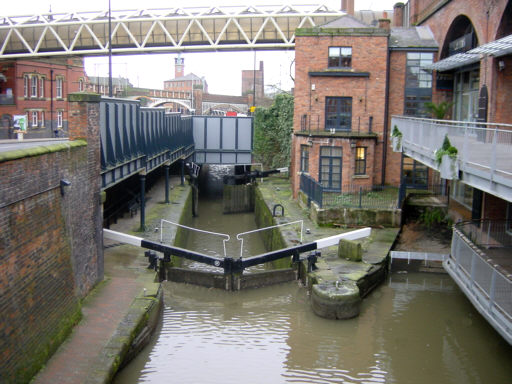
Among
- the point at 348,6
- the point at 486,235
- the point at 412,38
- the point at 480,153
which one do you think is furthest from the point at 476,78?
the point at 348,6

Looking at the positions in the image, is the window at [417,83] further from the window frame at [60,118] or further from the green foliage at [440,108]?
the window frame at [60,118]

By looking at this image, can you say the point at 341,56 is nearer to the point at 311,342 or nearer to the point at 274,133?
→ the point at 274,133

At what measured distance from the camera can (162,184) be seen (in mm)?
34688

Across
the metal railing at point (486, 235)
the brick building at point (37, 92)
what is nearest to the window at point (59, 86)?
the brick building at point (37, 92)

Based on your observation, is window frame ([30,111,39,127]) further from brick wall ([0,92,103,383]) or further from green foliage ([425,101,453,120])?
brick wall ([0,92,103,383])

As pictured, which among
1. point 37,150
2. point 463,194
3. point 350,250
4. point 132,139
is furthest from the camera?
point 463,194

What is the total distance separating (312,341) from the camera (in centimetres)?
1292

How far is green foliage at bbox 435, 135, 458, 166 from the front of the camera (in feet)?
43.4

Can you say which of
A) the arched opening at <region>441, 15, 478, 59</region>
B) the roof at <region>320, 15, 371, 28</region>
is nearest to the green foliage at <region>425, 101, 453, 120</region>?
the arched opening at <region>441, 15, 478, 59</region>

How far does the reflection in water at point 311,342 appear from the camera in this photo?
11305 mm

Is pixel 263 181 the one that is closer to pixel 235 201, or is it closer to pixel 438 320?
pixel 235 201

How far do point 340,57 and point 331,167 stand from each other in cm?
554

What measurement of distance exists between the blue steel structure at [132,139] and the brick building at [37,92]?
45.6ft


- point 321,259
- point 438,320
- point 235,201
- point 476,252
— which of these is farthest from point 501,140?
point 235,201
